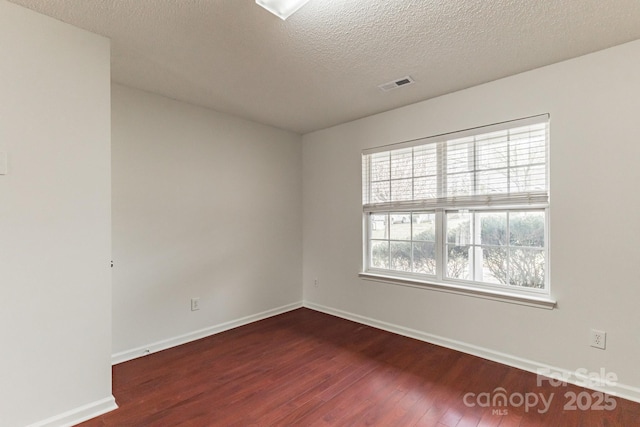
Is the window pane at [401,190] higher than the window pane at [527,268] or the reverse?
higher

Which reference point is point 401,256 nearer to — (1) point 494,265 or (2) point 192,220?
(1) point 494,265

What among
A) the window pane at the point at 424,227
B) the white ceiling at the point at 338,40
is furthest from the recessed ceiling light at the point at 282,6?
the window pane at the point at 424,227

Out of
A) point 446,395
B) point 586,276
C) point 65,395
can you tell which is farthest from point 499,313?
point 65,395

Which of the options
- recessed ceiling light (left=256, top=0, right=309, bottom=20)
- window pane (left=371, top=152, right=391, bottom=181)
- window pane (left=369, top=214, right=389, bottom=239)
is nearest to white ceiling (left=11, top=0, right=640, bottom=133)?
recessed ceiling light (left=256, top=0, right=309, bottom=20)

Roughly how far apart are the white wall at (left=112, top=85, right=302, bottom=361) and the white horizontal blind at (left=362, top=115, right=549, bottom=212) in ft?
4.40

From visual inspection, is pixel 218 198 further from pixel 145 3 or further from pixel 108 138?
pixel 145 3

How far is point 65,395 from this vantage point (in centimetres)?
185

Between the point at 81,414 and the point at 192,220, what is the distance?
177 centimetres

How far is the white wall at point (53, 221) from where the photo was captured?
5.56 ft

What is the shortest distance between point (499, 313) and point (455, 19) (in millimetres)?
2321

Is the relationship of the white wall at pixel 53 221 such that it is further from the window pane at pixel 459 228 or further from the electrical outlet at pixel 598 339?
the electrical outlet at pixel 598 339

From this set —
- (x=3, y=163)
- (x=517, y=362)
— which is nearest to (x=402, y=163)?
(x=517, y=362)

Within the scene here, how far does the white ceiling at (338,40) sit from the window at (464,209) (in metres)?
0.57

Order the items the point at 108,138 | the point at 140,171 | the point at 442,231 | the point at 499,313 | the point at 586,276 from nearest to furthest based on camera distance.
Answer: the point at 108,138 → the point at 586,276 → the point at 499,313 → the point at 140,171 → the point at 442,231
